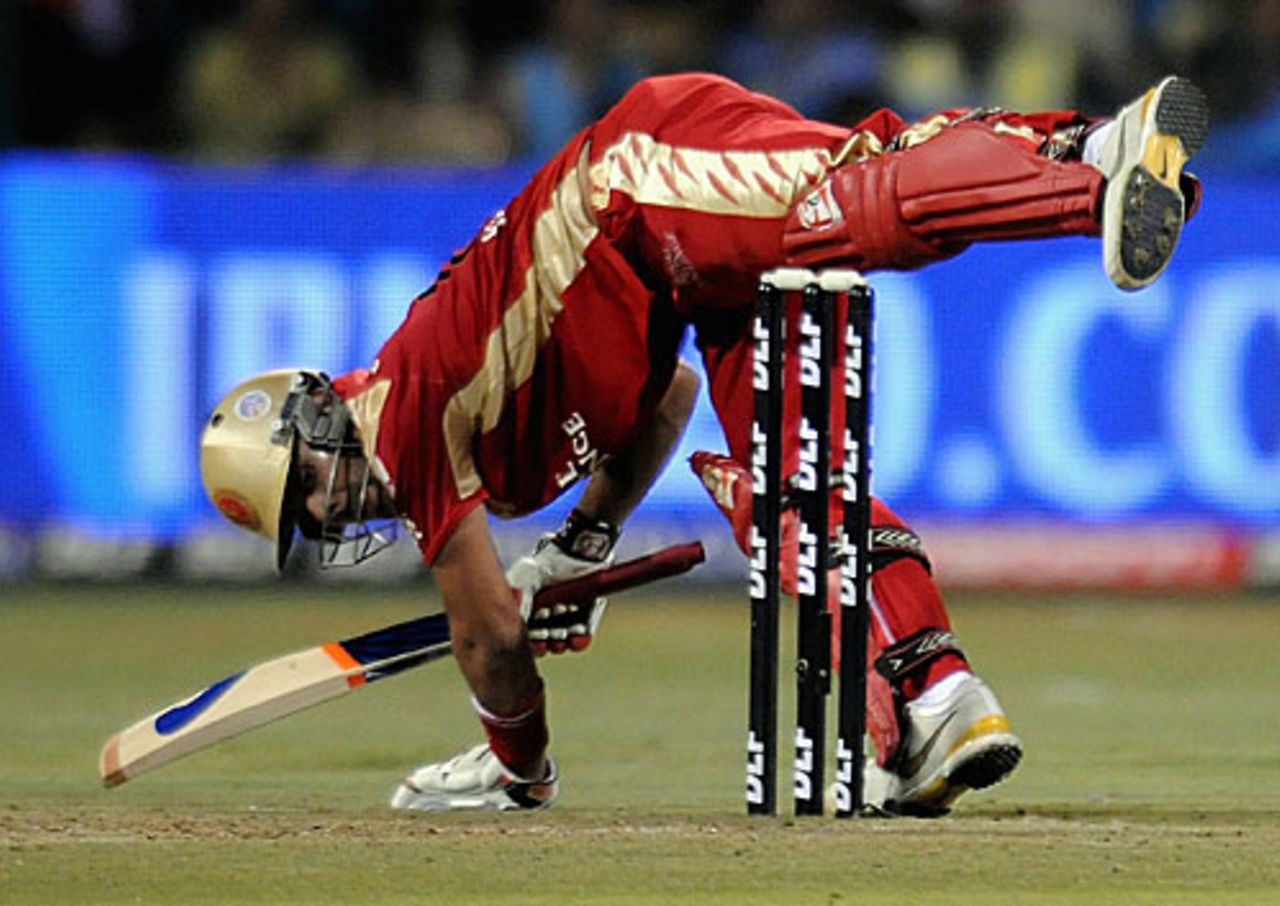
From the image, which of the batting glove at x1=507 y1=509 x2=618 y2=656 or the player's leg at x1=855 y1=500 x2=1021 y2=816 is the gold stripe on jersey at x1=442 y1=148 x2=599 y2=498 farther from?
the player's leg at x1=855 y1=500 x2=1021 y2=816

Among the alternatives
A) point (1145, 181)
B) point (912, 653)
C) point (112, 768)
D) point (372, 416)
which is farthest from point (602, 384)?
point (1145, 181)

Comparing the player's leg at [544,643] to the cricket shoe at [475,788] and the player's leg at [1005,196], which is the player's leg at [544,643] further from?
the player's leg at [1005,196]

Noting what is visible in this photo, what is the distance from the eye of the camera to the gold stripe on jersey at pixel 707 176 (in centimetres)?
605

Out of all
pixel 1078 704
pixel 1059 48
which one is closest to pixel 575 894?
pixel 1078 704

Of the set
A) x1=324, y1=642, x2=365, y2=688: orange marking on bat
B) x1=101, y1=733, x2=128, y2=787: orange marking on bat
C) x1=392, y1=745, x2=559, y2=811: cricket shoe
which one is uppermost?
x1=324, y1=642, x2=365, y2=688: orange marking on bat

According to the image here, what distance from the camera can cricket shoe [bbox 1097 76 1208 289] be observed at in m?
5.33

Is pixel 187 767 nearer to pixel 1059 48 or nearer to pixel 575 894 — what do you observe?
pixel 575 894

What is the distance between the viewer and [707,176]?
618 cm

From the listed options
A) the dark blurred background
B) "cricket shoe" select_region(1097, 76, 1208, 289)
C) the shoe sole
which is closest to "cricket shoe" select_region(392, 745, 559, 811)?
the shoe sole

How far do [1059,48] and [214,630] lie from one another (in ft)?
16.9

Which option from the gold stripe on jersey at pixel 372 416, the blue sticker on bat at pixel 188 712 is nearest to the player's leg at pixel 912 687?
the gold stripe on jersey at pixel 372 416

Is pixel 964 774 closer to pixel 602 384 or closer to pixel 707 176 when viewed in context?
pixel 602 384

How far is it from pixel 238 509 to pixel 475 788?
92cm

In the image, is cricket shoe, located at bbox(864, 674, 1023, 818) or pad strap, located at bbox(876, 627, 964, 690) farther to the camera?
pad strap, located at bbox(876, 627, 964, 690)
